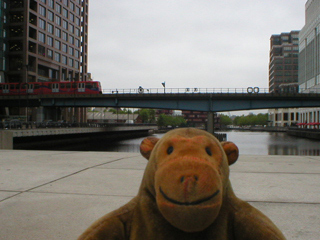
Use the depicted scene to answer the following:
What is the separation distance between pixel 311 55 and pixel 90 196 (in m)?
75.7

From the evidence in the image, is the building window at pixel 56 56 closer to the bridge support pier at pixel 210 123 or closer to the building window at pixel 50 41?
the building window at pixel 50 41

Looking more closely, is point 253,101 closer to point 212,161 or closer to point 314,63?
point 212,161

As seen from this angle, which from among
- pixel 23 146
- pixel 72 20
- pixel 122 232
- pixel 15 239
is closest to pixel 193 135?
pixel 122 232

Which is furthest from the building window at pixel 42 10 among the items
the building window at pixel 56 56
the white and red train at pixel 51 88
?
the white and red train at pixel 51 88

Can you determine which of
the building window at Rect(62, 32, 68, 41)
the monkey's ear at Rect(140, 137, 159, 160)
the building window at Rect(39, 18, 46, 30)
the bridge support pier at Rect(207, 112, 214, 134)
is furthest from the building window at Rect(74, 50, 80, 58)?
the monkey's ear at Rect(140, 137, 159, 160)

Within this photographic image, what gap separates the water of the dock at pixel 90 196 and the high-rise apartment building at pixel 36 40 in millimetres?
46755

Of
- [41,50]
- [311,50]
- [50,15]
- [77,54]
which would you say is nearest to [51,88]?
[41,50]

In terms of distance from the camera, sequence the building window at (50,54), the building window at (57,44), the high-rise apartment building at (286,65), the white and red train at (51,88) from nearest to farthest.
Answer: the white and red train at (51,88), the building window at (50,54), the building window at (57,44), the high-rise apartment building at (286,65)

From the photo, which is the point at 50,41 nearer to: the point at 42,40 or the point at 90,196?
the point at 42,40

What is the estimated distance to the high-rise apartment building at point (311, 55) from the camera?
63156 mm

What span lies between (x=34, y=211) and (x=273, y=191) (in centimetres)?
377

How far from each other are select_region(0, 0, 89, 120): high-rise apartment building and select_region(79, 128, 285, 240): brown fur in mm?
51201

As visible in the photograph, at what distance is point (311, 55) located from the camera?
223ft

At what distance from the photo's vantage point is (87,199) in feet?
13.8
